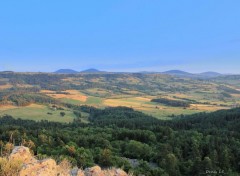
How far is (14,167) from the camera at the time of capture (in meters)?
15.1

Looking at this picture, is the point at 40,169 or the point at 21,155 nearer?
the point at 40,169

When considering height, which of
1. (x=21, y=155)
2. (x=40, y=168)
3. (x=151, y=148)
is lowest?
(x=151, y=148)

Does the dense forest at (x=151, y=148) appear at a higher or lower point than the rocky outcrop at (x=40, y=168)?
lower

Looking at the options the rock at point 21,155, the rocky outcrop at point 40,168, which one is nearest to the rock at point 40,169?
the rocky outcrop at point 40,168

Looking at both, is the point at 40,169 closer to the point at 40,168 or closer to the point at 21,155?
the point at 40,168

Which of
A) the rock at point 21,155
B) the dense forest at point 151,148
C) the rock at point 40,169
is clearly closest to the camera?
the rock at point 40,169

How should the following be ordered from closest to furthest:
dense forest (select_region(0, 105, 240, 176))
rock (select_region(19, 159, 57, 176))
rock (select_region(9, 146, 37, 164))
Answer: rock (select_region(19, 159, 57, 176))
rock (select_region(9, 146, 37, 164))
dense forest (select_region(0, 105, 240, 176))

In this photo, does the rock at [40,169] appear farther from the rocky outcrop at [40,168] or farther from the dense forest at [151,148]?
the dense forest at [151,148]

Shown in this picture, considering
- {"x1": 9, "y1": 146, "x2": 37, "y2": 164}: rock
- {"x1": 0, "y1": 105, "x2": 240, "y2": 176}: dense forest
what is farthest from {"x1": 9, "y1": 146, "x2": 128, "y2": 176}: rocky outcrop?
{"x1": 0, "y1": 105, "x2": 240, "y2": 176}: dense forest

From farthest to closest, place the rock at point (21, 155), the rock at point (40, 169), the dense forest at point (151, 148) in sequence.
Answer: the dense forest at point (151, 148)
the rock at point (21, 155)
the rock at point (40, 169)

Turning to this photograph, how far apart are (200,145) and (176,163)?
26866mm

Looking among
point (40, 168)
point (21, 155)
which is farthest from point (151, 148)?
point (40, 168)

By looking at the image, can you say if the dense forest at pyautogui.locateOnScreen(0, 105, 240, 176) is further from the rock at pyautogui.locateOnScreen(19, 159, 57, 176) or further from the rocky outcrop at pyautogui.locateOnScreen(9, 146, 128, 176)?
the rock at pyautogui.locateOnScreen(19, 159, 57, 176)

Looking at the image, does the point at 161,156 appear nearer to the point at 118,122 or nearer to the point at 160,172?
the point at 160,172
